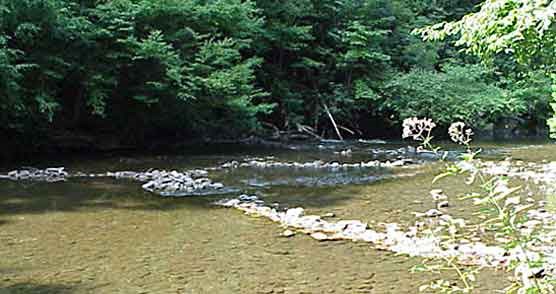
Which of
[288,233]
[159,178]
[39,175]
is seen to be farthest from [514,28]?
[39,175]

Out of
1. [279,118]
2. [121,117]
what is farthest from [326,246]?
[279,118]

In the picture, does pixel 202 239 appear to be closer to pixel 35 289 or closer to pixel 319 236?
pixel 319 236

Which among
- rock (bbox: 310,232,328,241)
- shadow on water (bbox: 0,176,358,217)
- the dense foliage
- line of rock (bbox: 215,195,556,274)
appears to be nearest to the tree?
A: line of rock (bbox: 215,195,556,274)

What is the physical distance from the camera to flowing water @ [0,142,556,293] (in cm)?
439

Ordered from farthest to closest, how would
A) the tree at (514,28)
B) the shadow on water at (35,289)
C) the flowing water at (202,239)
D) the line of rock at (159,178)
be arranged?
the line of rock at (159,178) < the flowing water at (202,239) < the shadow on water at (35,289) < the tree at (514,28)

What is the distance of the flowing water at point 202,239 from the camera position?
14.4 ft

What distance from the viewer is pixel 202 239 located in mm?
5715

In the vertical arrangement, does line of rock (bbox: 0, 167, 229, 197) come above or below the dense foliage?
below

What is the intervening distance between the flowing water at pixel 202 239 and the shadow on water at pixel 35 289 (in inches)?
0.5

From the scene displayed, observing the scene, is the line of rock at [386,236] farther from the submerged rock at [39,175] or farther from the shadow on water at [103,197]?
the submerged rock at [39,175]

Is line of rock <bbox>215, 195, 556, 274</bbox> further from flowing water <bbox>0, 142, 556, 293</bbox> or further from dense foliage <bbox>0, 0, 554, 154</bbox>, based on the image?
dense foliage <bbox>0, 0, 554, 154</bbox>

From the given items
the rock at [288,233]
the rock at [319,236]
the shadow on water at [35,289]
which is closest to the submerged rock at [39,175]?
the rock at [288,233]

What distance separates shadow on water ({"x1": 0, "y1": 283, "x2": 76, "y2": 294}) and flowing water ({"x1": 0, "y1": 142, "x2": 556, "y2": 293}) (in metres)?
0.01

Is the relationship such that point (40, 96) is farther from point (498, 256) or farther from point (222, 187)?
point (498, 256)
